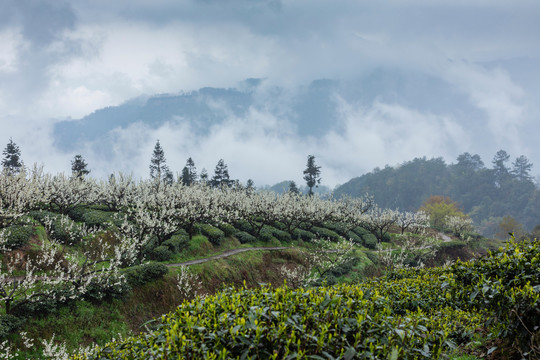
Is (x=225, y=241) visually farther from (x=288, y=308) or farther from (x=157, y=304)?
(x=288, y=308)

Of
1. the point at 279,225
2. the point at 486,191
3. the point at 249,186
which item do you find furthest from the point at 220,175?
the point at 486,191

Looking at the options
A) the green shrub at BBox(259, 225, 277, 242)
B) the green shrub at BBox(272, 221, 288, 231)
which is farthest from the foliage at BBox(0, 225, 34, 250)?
the green shrub at BBox(272, 221, 288, 231)

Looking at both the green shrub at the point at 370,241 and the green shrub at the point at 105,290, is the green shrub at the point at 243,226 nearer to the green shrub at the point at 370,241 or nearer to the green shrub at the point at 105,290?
the green shrub at the point at 370,241

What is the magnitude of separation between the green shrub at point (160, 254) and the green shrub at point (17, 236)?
10505 mm

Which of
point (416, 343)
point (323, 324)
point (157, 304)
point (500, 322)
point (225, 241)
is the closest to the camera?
point (323, 324)

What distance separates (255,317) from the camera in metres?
4.82

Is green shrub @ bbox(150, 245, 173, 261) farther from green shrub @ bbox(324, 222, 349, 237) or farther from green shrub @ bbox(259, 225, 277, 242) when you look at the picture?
green shrub @ bbox(324, 222, 349, 237)

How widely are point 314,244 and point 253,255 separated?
52.6ft

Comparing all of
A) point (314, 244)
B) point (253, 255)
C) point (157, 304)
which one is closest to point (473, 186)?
point (314, 244)

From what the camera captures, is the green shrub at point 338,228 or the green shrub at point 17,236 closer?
the green shrub at point 17,236

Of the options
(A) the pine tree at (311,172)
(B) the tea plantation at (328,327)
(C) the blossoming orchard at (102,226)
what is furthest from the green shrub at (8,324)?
(A) the pine tree at (311,172)

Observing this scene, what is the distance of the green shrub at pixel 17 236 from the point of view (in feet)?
75.3

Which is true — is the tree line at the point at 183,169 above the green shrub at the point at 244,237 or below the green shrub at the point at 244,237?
above

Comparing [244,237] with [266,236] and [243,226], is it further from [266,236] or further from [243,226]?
[243,226]
